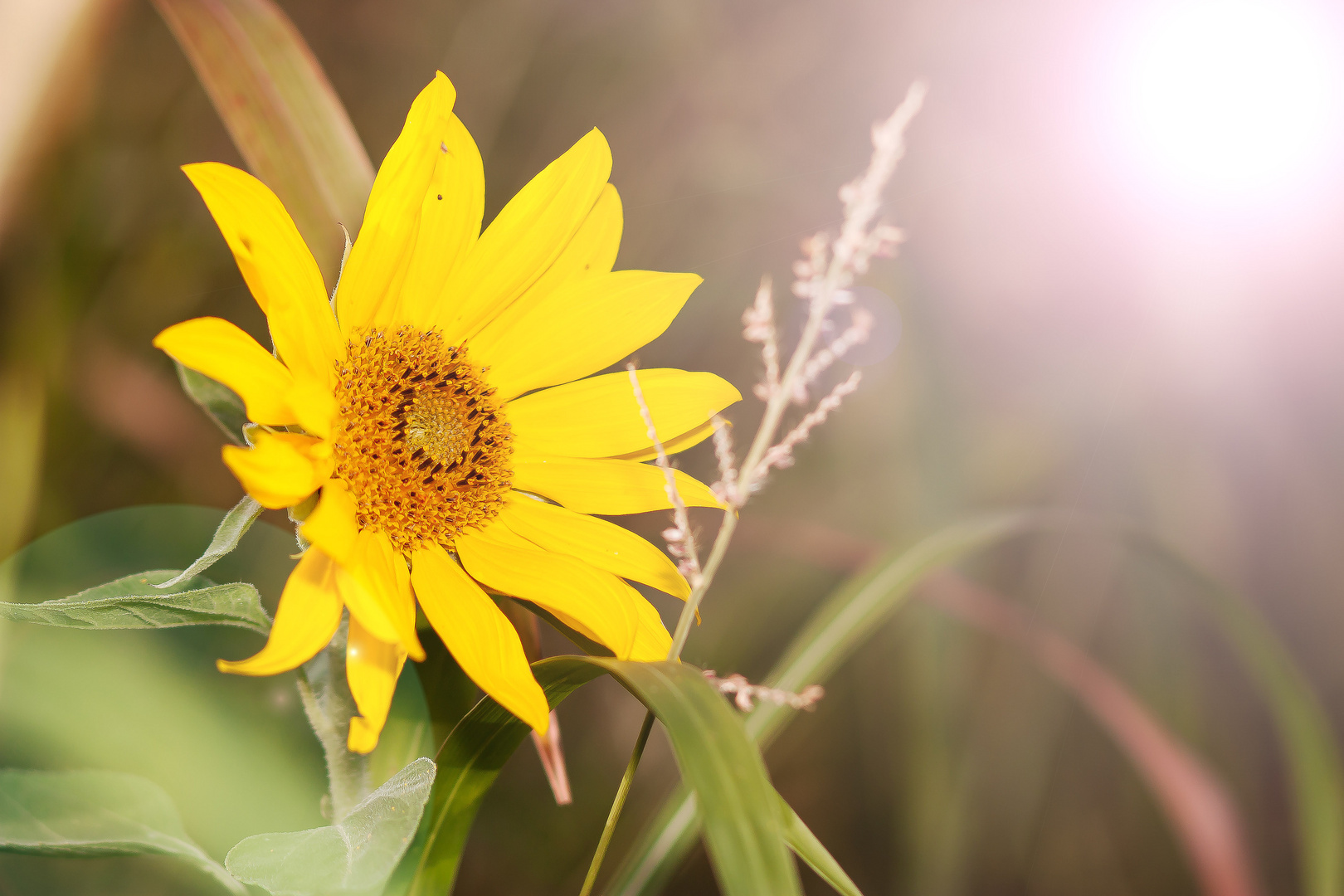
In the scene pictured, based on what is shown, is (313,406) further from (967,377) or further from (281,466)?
(967,377)

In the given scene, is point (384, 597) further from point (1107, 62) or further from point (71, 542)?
point (1107, 62)

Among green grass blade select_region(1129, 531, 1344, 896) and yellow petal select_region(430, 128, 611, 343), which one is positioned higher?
yellow petal select_region(430, 128, 611, 343)

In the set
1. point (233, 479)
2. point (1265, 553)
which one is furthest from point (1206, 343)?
point (233, 479)

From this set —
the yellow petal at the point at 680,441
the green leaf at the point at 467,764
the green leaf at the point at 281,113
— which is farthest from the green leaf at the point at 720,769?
the green leaf at the point at 281,113

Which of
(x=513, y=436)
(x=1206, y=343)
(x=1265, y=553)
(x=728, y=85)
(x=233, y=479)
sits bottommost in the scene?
(x=233, y=479)

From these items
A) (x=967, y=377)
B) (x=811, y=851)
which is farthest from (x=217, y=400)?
(x=967, y=377)

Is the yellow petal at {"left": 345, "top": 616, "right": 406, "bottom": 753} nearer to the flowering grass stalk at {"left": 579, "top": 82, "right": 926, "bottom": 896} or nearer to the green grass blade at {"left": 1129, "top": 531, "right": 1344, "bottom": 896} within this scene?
the flowering grass stalk at {"left": 579, "top": 82, "right": 926, "bottom": 896}

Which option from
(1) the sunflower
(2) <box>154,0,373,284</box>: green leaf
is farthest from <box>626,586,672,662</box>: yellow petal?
(2) <box>154,0,373,284</box>: green leaf
